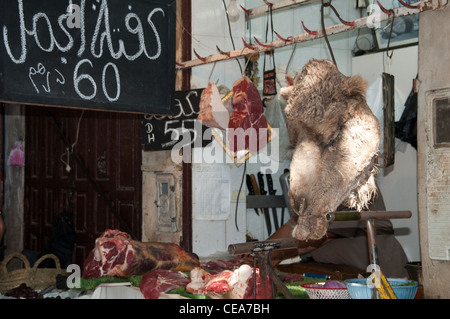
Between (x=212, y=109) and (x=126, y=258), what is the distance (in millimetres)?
1413

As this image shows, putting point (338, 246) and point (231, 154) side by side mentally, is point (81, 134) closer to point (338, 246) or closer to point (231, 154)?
point (231, 154)

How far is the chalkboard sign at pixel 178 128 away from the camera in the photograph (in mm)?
5293

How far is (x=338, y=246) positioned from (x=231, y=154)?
1.32 m

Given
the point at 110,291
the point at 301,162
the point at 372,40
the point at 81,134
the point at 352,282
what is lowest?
the point at 110,291

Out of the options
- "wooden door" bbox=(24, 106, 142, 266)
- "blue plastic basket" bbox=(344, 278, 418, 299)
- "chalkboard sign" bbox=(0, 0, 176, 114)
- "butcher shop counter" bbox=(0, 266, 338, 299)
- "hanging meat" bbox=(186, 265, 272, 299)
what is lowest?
"butcher shop counter" bbox=(0, 266, 338, 299)

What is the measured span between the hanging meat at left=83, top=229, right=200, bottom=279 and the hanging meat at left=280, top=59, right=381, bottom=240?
68.0 inches

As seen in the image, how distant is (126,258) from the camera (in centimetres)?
449

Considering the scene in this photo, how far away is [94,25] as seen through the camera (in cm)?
383

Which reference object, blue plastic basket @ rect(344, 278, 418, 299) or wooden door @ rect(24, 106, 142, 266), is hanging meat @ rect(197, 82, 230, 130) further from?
blue plastic basket @ rect(344, 278, 418, 299)

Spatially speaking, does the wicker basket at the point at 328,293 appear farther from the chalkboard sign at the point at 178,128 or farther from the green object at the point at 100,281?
the chalkboard sign at the point at 178,128

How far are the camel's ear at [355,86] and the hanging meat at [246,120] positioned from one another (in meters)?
1.68

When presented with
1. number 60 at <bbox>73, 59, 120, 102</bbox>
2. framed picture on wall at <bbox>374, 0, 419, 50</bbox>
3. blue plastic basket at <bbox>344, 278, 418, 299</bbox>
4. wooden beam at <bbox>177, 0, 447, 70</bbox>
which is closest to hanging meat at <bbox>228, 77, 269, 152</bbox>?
wooden beam at <bbox>177, 0, 447, 70</bbox>

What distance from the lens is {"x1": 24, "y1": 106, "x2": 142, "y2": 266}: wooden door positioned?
6.90 m

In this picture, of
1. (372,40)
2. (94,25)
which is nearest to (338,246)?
(94,25)
